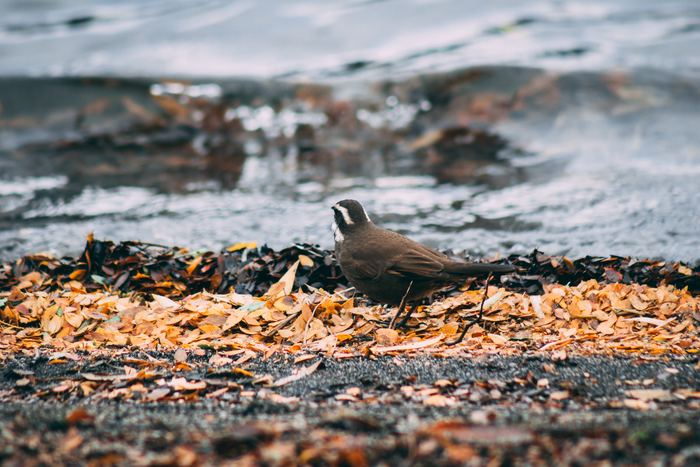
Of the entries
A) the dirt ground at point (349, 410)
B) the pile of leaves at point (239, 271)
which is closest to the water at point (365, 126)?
the pile of leaves at point (239, 271)

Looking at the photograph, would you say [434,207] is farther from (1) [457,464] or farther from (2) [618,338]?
(1) [457,464]

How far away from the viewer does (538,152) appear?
26.1 ft

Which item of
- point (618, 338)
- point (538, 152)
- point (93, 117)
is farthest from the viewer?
point (93, 117)

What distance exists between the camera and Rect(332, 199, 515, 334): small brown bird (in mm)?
3449

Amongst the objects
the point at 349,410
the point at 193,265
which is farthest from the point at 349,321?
the point at 193,265

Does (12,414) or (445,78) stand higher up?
(445,78)

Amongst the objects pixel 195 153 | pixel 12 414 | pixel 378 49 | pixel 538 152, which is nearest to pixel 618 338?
pixel 12 414

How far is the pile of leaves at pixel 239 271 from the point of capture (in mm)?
4227

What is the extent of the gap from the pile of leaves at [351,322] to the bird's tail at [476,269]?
0.98 ft

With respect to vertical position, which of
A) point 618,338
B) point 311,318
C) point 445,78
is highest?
point 445,78

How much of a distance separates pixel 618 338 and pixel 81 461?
8.12ft

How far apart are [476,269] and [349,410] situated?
121 centimetres

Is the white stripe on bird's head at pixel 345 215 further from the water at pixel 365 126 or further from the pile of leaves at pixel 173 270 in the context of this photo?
the water at pixel 365 126

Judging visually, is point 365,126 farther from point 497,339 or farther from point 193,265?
point 497,339
